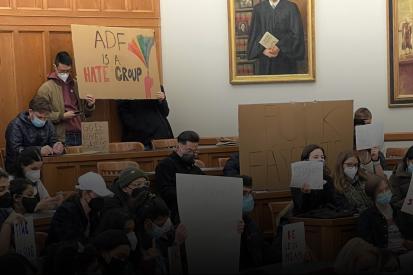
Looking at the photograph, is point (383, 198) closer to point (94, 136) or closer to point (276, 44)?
point (94, 136)

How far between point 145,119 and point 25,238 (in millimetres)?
5332

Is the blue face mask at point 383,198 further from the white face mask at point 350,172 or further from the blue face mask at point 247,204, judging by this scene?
the blue face mask at point 247,204

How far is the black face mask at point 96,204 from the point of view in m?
5.80

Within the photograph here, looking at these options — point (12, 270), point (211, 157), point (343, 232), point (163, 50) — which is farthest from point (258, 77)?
point (12, 270)

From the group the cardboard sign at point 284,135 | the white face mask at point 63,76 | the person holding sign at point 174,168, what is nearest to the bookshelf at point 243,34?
the white face mask at point 63,76

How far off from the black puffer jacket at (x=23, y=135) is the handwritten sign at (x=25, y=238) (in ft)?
9.73

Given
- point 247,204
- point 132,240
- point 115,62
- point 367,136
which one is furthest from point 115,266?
point 115,62

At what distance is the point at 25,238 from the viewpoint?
5223 millimetres

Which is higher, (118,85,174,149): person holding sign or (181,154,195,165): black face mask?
(118,85,174,149): person holding sign

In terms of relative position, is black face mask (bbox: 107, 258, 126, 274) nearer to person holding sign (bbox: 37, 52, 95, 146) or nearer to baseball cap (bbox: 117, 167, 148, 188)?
baseball cap (bbox: 117, 167, 148, 188)

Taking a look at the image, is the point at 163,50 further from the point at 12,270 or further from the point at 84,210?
the point at 12,270

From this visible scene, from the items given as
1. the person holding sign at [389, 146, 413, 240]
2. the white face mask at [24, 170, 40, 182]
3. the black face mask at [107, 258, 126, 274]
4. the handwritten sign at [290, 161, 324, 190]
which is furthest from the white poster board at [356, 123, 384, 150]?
the black face mask at [107, 258, 126, 274]

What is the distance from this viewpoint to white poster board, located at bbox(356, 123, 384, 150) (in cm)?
809

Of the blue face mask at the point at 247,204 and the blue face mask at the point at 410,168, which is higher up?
the blue face mask at the point at 410,168
